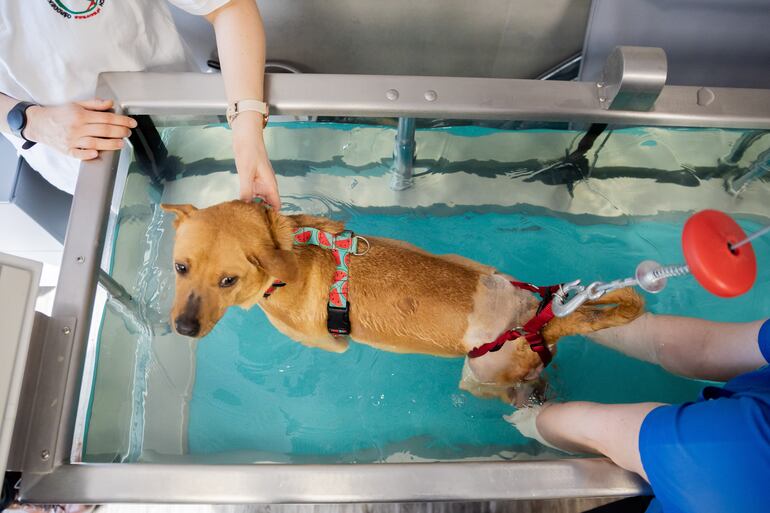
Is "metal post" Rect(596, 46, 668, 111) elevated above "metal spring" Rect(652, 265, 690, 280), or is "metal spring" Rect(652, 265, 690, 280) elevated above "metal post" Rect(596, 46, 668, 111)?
"metal post" Rect(596, 46, 668, 111)

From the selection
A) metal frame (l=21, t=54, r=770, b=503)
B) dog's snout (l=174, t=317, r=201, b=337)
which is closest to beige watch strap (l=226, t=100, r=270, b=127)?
metal frame (l=21, t=54, r=770, b=503)

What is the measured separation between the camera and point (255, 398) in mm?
1958

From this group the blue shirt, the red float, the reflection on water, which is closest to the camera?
the red float

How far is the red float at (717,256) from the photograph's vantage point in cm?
84

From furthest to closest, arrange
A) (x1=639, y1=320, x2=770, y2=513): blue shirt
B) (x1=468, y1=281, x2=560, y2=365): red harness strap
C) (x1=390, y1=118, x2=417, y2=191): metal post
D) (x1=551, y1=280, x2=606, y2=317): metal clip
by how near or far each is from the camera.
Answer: (x1=390, y1=118, x2=417, y2=191): metal post → (x1=468, y1=281, x2=560, y2=365): red harness strap → (x1=551, y1=280, x2=606, y2=317): metal clip → (x1=639, y1=320, x2=770, y2=513): blue shirt

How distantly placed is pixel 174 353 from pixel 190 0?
1277 millimetres

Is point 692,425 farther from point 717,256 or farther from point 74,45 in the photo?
point 74,45

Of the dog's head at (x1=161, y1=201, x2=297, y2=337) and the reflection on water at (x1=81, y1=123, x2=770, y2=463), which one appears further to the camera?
the reflection on water at (x1=81, y1=123, x2=770, y2=463)

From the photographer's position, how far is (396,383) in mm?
1995

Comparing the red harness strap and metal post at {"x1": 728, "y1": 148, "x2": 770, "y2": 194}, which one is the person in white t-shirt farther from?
metal post at {"x1": 728, "y1": 148, "x2": 770, "y2": 194}

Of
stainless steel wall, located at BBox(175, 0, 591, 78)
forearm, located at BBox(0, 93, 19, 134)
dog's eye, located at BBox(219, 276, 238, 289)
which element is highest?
stainless steel wall, located at BBox(175, 0, 591, 78)

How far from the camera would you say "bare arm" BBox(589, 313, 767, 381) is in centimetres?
150

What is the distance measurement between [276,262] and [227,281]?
157mm

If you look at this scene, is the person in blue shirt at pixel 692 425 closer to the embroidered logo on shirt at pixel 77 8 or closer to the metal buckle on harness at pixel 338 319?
the metal buckle on harness at pixel 338 319
